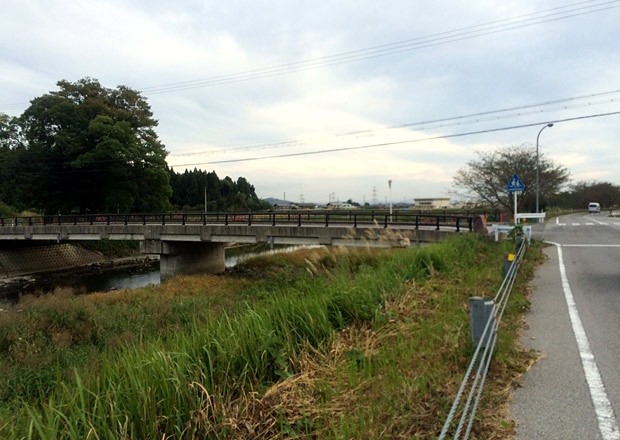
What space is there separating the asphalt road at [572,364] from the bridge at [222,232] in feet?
28.8

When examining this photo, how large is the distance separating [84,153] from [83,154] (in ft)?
3.90

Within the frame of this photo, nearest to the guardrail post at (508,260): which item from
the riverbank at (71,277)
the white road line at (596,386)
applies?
the white road line at (596,386)

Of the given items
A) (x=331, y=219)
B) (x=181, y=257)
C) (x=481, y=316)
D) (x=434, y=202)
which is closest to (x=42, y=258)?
(x=181, y=257)

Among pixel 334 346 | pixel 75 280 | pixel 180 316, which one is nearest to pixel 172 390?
pixel 334 346

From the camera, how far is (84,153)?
36219 millimetres

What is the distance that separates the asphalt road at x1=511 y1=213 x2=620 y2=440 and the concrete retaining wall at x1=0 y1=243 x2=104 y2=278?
3276cm

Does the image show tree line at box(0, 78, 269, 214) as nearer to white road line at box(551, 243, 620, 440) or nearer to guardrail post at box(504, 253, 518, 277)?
guardrail post at box(504, 253, 518, 277)

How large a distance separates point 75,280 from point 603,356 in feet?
92.2

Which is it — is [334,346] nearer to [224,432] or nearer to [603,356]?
[224,432]

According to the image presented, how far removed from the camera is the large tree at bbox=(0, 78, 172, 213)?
35.7 m

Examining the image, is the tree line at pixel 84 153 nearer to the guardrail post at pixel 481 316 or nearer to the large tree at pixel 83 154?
the large tree at pixel 83 154

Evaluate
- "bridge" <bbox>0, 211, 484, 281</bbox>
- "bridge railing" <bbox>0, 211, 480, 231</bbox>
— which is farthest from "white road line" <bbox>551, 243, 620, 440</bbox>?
"bridge railing" <bbox>0, 211, 480, 231</bbox>

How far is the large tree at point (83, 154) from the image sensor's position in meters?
35.7

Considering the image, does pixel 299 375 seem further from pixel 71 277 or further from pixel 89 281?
pixel 71 277
